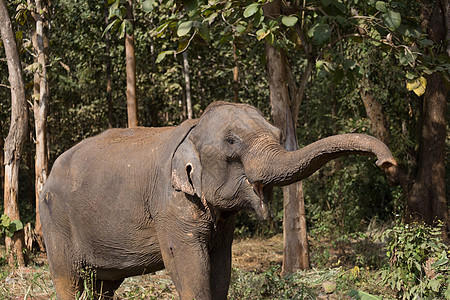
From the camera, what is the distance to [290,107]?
7.70 meters

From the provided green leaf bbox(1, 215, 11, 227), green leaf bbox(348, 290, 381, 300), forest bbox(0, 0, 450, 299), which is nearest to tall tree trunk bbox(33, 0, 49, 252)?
forest bbox(0, 0, 450, 299)

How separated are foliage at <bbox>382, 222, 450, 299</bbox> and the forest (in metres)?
0.02

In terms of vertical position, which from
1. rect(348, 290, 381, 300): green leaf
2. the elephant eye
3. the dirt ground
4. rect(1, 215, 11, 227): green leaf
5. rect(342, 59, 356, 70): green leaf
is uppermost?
rect(342, 59, 356, 70): green leaf

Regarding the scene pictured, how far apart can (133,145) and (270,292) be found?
9.55ft

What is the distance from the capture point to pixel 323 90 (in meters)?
13.0

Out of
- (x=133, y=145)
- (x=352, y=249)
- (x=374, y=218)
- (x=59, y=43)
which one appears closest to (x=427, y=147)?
(x=352, y=249)

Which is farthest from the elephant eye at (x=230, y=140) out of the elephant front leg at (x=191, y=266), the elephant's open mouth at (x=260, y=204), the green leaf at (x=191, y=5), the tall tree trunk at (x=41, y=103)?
the tall tree trunk at (x=41, y=103)

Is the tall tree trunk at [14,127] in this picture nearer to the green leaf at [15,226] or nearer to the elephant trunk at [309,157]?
the green leaf at [15,226]

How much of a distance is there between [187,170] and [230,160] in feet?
0.87

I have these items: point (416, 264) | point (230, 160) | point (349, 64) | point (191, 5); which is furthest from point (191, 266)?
point (349, 64)

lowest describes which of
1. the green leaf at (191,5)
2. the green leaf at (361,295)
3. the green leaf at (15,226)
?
the green leaf at (361,295)

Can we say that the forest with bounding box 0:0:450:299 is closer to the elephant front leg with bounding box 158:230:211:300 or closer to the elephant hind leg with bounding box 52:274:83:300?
the elephant hind leg with bounding box 52:274:83:300

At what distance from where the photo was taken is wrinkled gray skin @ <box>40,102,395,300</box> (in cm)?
354

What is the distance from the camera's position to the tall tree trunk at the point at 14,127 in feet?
29.5
